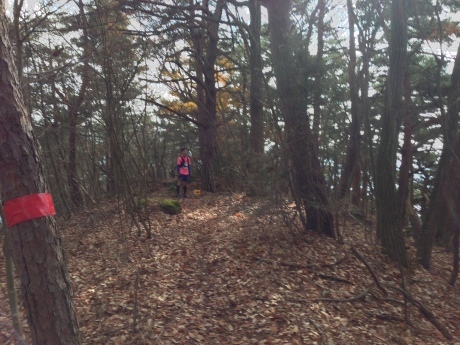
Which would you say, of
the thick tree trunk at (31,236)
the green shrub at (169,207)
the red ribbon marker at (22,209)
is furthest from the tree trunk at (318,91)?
the red ribbon marker at (22,209)

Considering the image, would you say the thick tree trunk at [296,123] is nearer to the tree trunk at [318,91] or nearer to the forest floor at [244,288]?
the tree trunk at [318,91]

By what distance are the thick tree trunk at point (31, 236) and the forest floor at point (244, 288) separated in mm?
1518

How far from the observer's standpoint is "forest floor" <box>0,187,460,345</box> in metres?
5.21

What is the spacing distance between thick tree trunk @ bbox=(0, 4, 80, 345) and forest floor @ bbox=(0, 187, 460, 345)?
1.52 m

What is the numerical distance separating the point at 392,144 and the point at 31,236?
→ 6495 mm

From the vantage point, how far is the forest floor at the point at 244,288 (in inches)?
205

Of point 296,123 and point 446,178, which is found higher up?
point 296,123

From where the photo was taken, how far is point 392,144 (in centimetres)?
780

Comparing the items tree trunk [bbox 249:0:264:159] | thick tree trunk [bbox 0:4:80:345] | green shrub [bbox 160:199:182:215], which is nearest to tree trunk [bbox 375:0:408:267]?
tree trunk [bbox 249:0:264:159]

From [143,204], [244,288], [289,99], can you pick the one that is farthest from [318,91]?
[143,204]

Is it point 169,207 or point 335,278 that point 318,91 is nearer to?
point 335,278

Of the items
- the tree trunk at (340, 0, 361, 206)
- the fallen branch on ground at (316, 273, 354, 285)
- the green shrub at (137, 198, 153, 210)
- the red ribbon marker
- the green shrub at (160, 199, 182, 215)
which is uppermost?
the tree trunk at (340, 0, 361, 206)

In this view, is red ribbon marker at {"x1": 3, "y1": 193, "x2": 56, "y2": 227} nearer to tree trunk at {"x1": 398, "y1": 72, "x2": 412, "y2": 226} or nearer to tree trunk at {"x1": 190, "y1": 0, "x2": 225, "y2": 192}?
tree trunk at {"x1": 398, "y1": 72, "x2": 412, "y2": 226}

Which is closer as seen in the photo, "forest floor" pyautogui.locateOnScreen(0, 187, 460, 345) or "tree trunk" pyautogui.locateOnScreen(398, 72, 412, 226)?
"forest floor" pyautogui.locateOnScreen(0, 187, 460, 345)
